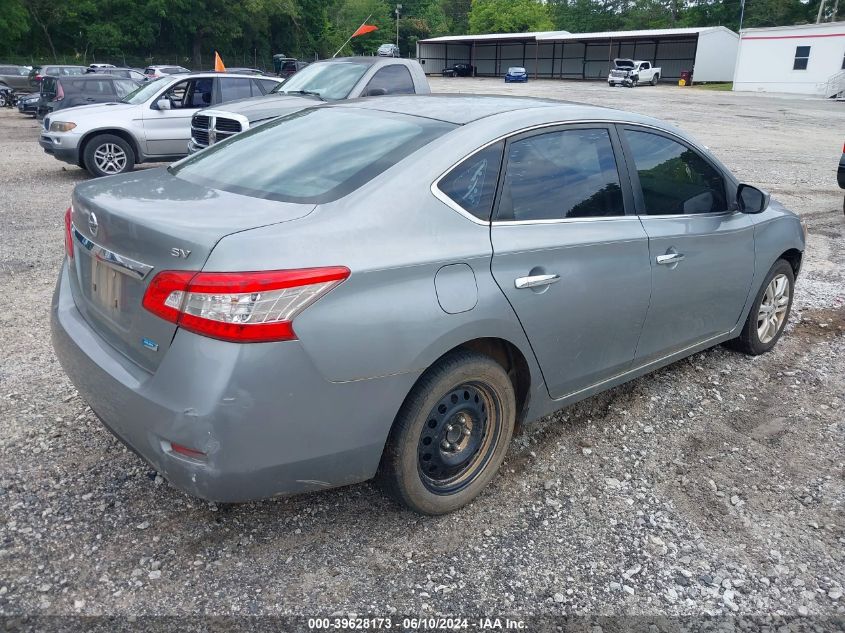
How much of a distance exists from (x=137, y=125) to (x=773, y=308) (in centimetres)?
1005

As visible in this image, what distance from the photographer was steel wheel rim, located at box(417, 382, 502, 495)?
2.91 m

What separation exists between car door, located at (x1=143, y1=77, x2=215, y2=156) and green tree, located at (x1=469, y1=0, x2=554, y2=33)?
7985 centimetres

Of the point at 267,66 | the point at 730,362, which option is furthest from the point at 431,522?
the point at 267,66

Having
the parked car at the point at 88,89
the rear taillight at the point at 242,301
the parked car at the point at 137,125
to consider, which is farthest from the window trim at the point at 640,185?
the parked car at the point at 88,89

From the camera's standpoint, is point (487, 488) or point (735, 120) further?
point (735, 120)

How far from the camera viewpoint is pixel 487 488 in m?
3.33

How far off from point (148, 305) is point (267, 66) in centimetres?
6771

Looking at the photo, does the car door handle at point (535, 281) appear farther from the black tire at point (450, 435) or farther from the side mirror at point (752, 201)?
the side mirror at point (752, 201)

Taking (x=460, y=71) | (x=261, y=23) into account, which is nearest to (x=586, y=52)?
(x=460, y=71)

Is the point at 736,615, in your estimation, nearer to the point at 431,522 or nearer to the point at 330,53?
the point at 431,522

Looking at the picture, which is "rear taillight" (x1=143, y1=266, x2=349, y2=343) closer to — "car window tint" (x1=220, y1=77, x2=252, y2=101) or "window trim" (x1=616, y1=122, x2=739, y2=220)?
"window trim" (x1=616, y1=122, x2=739, y2=220)

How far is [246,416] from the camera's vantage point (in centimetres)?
232

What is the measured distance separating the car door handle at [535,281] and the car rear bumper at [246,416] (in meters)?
0.67

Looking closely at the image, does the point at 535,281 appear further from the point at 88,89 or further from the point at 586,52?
the point at 586,52
